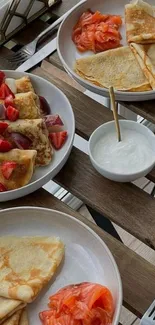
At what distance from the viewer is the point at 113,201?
139 centimetres

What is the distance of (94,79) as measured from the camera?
5.16 feet

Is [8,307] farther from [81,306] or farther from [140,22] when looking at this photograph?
[140,22]

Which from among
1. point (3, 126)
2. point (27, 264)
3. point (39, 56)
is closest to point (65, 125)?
point (3, 126)

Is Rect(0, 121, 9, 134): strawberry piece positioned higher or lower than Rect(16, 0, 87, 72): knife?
lower

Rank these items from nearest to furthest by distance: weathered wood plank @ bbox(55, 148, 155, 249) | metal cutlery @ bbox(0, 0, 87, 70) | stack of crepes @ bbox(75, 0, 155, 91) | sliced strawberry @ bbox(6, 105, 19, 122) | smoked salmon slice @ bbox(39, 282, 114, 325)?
smoked salmon slice @ bbox(39, 282, 114, 325)
weathered wood plank @ bbox(55, 148, 155, 249)
sliced strawberry @ bbox(6, 105, 19, 122)
stack of crepes @ bbox(75, 0, 155, 91)
metal cutlery @ bbox(0, 0, 87, 70)

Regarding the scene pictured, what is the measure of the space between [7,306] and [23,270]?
0.28 ft

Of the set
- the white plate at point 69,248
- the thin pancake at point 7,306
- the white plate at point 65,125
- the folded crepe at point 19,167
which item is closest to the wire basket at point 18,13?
the white plate at point 65,125

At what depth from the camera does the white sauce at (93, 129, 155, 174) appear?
1.38 meters

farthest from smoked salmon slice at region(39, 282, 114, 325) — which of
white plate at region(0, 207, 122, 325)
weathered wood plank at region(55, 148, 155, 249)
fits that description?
weathered wood plank at region(55, 148, 155, 249)

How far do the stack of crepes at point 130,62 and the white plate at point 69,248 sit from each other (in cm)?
39

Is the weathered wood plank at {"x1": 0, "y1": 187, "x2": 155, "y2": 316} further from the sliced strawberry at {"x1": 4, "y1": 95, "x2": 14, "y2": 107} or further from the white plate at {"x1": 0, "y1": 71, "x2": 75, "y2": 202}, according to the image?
the sliced strawberry at {"x1": 4, "y1": 95, "x2": 14, "y2": 107}

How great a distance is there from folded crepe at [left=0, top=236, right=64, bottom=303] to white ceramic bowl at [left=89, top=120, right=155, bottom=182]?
18 centimetres

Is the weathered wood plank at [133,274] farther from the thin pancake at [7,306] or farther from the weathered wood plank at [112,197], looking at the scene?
the thin pancake at [7,306]

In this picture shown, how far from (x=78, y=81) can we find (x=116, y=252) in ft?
1.54
